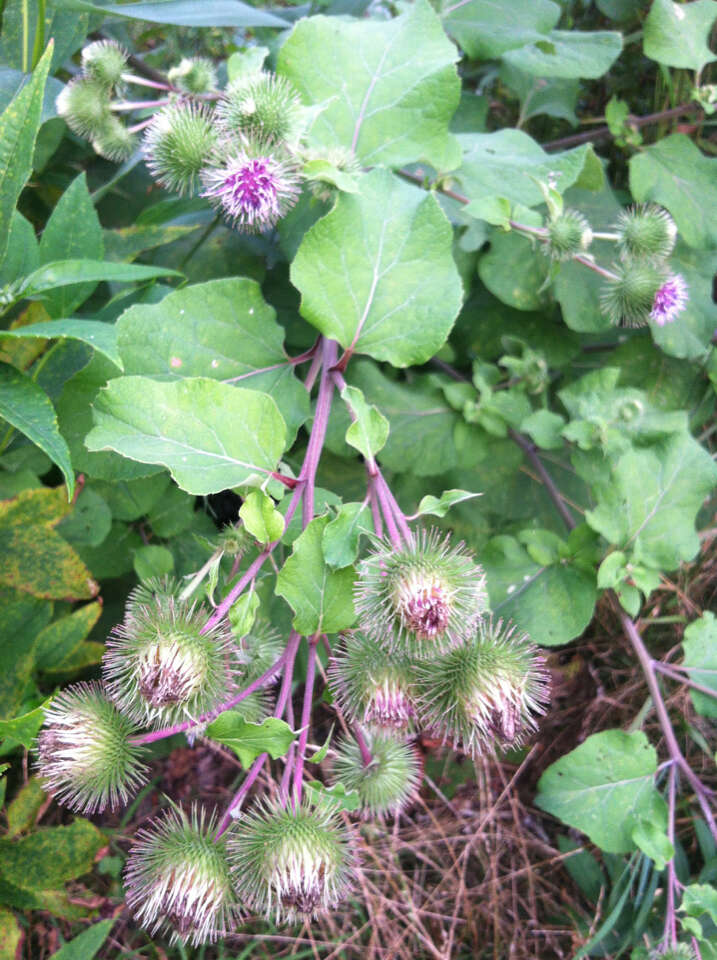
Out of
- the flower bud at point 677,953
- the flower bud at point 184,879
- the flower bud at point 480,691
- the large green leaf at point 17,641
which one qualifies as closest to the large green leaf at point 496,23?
the flower bud at point 480,691

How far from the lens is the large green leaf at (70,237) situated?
1.28m

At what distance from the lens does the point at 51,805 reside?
1799mm

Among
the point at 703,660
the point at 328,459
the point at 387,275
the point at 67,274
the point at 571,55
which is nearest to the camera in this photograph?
the point at 67,274

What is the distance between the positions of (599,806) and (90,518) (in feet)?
3.83

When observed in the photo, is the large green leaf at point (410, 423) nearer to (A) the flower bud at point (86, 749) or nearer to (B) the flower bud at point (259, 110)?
(B) the flower bud at point (259, 110)

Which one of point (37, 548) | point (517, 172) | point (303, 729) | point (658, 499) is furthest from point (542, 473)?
point (37, 548)

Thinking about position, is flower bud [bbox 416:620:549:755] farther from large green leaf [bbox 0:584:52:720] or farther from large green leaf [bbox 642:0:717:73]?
large green leaf [bbox 642:0:717:73]

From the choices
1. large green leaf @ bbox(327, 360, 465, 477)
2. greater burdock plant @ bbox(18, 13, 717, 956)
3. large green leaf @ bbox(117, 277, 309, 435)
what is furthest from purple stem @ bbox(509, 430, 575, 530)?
large green leaf @ bbox(117, 277, 309, 435)

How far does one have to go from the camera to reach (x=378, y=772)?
118 centimetres

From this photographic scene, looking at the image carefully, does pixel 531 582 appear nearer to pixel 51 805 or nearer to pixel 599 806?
pixel 599 806

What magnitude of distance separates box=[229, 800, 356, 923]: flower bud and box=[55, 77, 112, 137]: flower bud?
119 cm

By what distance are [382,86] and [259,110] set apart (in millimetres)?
320

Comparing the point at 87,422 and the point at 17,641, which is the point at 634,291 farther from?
the point at 17,641

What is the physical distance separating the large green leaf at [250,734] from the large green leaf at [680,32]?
171cm
